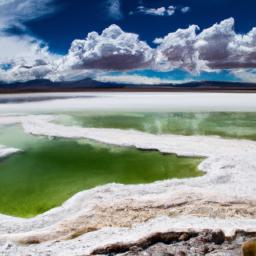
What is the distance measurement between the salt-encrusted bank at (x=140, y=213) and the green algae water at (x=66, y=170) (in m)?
0.66

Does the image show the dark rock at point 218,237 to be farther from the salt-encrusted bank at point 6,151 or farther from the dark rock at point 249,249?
the salt-encrusted bank at point 6,151

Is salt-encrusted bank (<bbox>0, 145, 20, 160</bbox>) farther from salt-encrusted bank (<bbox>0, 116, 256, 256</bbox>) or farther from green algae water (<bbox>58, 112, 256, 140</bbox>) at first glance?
green algae water (<bbox>58, 112, 256, 140</bbox>)

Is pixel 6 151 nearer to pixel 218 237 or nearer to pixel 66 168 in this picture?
pixel 66 168

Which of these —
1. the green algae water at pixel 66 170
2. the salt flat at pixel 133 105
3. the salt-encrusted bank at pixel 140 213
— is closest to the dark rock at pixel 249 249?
the salt-encrusted bank at pixel 140 213

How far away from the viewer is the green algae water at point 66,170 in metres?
9.63

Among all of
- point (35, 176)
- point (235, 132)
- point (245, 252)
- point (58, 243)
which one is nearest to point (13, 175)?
A: point (35, 176)

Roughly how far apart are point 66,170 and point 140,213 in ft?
14.6

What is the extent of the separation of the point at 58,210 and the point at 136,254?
8.83 ft

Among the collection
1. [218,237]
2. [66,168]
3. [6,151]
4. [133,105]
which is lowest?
[218,237]

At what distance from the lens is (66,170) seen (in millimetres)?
12125

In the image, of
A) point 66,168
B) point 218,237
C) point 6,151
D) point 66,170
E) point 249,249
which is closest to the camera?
point 249,249

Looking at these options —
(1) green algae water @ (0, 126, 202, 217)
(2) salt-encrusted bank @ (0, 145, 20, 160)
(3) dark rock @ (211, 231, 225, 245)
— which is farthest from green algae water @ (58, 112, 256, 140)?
(3) dark rock @ (211, 231, 225, 245)

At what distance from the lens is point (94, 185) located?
10453 mm

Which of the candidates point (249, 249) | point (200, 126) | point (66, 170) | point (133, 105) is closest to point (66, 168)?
point (66, 170)
